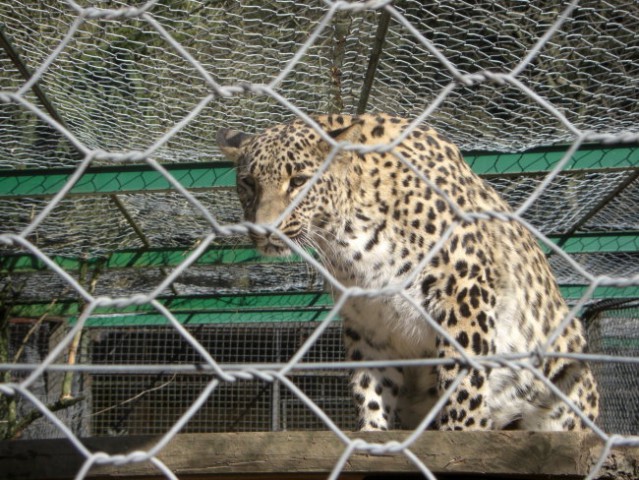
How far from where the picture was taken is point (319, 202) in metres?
3.43

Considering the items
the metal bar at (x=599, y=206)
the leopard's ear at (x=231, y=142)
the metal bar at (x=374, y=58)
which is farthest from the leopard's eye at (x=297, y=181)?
the metal bar at (x=599, y=206)

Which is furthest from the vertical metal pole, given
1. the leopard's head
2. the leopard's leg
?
the leopard's head

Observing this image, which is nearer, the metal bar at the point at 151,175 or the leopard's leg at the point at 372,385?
the leopard's leg at the point at 372,385

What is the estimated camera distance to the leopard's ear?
374cm

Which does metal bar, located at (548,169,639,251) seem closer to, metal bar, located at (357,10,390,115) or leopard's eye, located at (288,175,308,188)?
metal bar, located at (357,10,390,115)

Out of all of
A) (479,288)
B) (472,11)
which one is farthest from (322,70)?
(479,288)

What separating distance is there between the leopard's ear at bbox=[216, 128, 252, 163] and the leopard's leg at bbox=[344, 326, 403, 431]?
2.95ft

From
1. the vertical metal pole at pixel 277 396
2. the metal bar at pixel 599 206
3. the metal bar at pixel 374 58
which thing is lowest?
the vertical metal pole at pixel 277 396

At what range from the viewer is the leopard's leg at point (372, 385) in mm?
3555

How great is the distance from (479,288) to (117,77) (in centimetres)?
221

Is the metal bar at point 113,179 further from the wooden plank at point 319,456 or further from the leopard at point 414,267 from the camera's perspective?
the wooden plank at point 319,456

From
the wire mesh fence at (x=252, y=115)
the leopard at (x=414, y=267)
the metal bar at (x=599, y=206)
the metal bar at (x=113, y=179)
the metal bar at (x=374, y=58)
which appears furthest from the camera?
the metal bar at (x=599, y=206)

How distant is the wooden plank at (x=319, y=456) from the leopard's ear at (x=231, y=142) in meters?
1.84

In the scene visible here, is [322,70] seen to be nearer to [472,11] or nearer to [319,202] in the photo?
[472,11]
